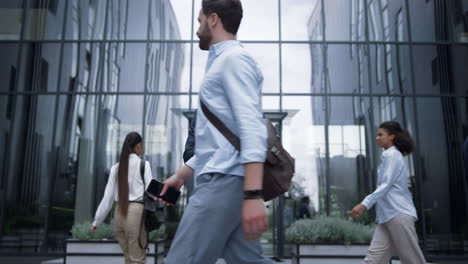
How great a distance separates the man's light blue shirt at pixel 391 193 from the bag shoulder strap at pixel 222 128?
302cm

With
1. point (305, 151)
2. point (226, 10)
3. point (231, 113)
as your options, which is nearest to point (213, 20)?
point (226, 10)

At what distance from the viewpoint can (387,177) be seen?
452cm

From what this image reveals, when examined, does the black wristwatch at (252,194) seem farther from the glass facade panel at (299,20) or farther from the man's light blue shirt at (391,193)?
the glass facade panel at (299,20)

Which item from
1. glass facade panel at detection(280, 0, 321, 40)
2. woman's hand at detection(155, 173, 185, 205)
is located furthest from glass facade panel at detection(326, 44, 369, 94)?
woman's hand at detection(155, 173, 185, 205)

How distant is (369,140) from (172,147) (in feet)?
16.7

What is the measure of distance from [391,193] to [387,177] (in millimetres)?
161

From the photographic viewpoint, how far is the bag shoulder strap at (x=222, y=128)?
5.78 ft

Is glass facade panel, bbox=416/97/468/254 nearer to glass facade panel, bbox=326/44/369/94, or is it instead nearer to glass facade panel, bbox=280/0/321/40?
glass facade panel, bbox=326/44/369/94

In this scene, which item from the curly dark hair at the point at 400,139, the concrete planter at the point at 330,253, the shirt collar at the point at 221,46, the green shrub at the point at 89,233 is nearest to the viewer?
the shirt collar at the point at 221,46

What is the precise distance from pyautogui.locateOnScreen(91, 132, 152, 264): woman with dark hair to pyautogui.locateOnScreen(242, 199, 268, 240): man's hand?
3715mm

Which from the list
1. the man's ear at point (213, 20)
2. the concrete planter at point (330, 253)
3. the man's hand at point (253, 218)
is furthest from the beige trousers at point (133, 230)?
the man's hand at point (253, 218)

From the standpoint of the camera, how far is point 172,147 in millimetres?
11703

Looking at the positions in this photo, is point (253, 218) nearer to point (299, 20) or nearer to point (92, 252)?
point (92, 252)

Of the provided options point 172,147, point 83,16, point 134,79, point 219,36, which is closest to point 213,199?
point 219,36
